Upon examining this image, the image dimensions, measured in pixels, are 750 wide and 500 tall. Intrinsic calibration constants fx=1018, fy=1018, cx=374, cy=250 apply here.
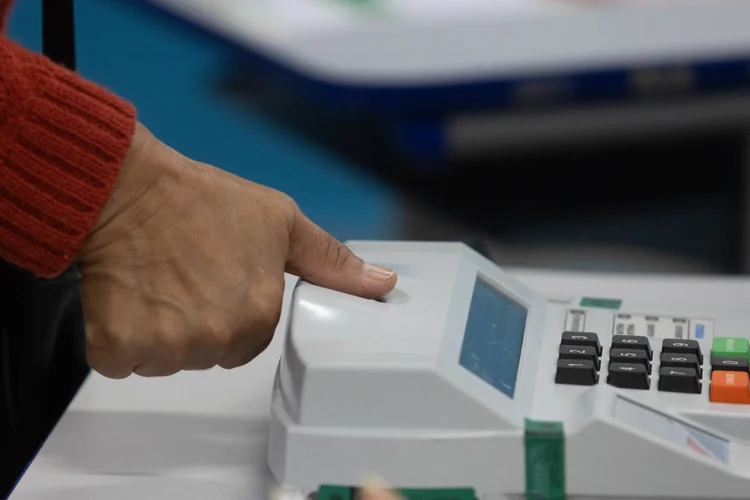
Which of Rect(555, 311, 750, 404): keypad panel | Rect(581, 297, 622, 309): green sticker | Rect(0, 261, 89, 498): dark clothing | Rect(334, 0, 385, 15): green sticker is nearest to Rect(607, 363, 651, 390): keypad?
Rect(555, 311, 750, 404): keypad panel

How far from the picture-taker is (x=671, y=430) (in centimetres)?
50

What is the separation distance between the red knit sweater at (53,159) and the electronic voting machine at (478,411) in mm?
127

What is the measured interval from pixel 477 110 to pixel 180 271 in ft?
1.74

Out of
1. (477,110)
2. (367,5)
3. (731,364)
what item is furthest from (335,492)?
(367,5)

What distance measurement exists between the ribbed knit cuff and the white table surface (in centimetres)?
12

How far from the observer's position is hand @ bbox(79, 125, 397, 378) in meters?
0.56

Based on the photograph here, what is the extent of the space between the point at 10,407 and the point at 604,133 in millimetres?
663

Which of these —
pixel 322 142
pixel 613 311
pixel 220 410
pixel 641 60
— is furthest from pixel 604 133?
pixel 220 410

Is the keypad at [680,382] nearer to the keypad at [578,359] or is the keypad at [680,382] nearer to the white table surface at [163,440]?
the keypad at [578,359]

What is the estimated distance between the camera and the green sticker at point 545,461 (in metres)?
0.48

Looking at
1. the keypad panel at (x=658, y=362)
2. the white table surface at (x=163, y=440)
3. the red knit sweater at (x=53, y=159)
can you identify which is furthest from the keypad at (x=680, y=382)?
the red knit sweater at (x=53, y=159)

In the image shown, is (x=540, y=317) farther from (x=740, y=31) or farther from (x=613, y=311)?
(x=740, y=31)

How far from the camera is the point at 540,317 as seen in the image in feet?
2.07

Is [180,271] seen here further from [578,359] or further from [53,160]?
[578,359]
